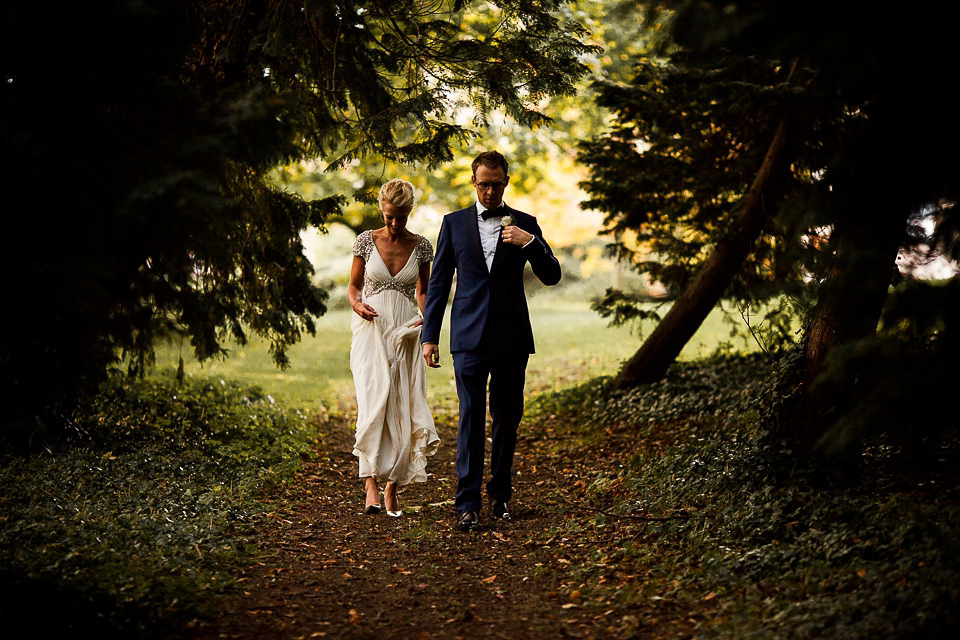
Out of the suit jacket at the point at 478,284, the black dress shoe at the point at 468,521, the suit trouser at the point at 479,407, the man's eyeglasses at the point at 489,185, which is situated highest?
the man's eyeglasses at the point at 489,185

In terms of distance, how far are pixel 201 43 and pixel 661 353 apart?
618cm

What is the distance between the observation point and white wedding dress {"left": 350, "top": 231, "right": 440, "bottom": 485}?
633 centimetres

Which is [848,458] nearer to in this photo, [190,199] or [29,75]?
[190,199]

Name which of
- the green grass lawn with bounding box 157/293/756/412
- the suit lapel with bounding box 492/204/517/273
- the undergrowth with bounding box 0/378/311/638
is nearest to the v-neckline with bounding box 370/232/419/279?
the suit lapel with bounding box 492/204/517/273

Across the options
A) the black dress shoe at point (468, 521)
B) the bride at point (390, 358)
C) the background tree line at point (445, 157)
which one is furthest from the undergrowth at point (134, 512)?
the black dress shoe at point (468, 521)

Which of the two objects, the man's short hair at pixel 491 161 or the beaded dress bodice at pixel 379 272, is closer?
the man's short hair at pixel 491 161

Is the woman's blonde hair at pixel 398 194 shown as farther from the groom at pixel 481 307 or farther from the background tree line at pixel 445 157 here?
the background tree line at pixel 445 157

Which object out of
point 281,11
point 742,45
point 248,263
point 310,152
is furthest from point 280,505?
point 742,45

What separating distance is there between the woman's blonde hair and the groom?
50 cm

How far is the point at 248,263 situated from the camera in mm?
8367

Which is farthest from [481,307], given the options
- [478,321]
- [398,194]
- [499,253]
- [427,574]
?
[427,574]

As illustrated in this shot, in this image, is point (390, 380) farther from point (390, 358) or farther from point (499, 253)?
point (499, 253)

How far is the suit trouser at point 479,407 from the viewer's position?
19.2 ft

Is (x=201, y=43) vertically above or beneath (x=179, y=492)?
above
